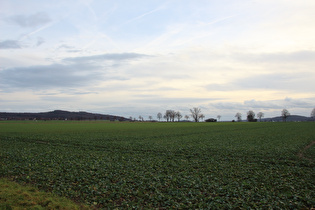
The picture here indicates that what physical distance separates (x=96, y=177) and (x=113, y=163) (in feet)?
15.9

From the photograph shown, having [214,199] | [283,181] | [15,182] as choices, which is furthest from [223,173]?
[15,182]

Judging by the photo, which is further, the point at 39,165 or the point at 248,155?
the point at 248,155

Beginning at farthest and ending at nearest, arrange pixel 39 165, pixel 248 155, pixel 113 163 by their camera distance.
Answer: pixel 248 155, pixel 113 163, pixel 39 165

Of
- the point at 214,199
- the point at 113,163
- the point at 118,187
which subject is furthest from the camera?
the point at 113,163

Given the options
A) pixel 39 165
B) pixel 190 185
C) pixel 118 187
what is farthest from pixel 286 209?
pixel 39 165

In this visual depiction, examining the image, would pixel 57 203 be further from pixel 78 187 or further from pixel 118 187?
pixel 118 187

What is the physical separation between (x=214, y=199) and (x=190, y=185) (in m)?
2.46

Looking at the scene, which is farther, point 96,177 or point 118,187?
→ point 96,177

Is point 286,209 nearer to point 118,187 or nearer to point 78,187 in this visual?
point 118,187

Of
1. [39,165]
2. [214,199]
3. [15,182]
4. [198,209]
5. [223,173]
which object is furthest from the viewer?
[39,165]

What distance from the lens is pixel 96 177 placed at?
15.6 meters

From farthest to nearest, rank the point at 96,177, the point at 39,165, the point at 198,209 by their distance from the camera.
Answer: the point at 39,165 → the point at 96,177 → the point at 198,209

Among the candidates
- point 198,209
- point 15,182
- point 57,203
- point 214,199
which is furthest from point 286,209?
point 15,182

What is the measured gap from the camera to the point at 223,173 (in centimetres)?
1709
